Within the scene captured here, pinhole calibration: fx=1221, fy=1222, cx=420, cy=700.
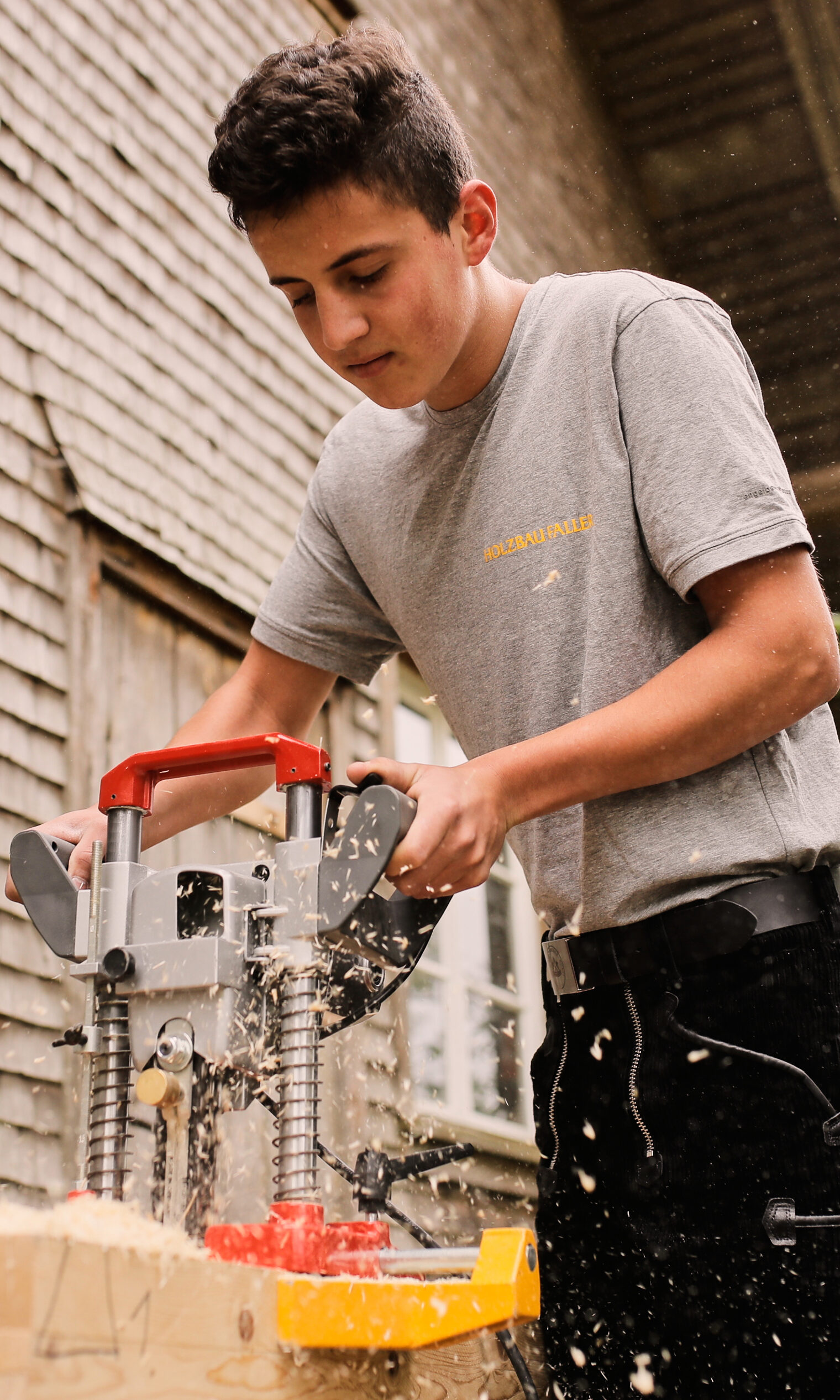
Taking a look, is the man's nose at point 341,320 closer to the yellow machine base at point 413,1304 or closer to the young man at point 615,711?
the young man at point 615,711

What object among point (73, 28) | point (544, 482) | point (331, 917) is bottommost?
point (331, 917)

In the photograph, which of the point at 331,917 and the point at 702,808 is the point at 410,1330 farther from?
the point at 702,808

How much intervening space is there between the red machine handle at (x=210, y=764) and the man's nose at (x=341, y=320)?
1.63 feet

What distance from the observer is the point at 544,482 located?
5.04 feet

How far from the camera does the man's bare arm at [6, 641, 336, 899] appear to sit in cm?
152

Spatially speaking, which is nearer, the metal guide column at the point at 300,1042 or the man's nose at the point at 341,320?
the metal guide column at the point at 300,1042

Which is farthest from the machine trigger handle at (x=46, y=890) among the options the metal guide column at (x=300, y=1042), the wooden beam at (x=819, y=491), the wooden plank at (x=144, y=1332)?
the wooden beam at (x=819, y=491)

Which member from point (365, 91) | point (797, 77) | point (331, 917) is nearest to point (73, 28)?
point (365, 91)

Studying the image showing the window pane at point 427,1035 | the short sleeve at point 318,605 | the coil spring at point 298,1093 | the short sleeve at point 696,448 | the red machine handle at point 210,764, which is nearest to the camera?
the coil spring at point 298,1093

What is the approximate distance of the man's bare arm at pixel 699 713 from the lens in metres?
1.22

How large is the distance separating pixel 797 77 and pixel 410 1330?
7589 millimetres

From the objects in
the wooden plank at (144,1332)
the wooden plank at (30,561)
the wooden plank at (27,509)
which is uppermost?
the wooden plank at (27,509)

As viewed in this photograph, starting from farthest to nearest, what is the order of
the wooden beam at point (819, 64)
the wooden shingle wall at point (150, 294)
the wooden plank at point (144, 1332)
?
the wooden beam at point (819, 64), the wooden shingle wall at point (150, 294), the wooden plank at point (144, 1332)

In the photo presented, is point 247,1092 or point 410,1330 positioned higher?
point 247,1092
